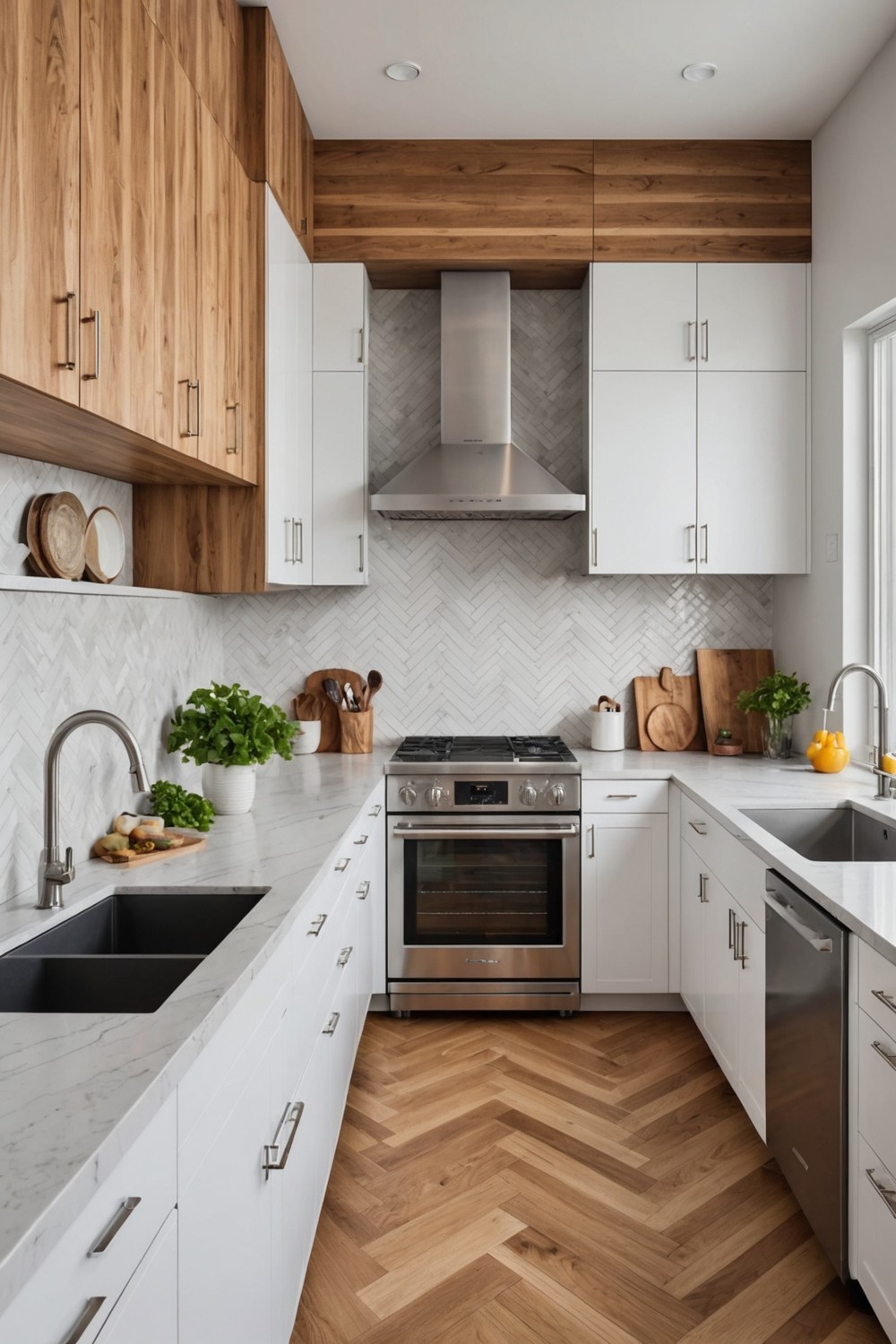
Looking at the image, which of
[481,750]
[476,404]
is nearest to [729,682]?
[481,750]

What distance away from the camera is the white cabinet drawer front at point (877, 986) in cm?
173

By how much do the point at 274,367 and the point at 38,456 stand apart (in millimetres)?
1049

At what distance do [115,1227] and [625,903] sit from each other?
2.67m

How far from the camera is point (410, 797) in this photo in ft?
11.2

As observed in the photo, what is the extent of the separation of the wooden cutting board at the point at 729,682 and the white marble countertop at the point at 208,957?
14.6 inches

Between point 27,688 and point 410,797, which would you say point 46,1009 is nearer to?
point 27,688

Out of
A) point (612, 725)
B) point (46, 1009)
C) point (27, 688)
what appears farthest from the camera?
point (612, 725)

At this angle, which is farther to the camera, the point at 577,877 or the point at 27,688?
the point at 577,877

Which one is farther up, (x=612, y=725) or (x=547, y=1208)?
(x=612, y=725)

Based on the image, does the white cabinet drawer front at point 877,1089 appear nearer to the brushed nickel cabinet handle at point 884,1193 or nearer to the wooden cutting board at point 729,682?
the brushed nickel cabinet handle at point 884,1193

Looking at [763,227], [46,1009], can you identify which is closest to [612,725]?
[763,227]

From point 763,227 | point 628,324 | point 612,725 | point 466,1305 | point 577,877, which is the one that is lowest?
point 466,1305

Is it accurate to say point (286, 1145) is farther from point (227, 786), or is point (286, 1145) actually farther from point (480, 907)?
point (480, 907)

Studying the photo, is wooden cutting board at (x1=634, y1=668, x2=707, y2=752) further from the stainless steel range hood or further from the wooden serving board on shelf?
the wooden serving board on shelf
